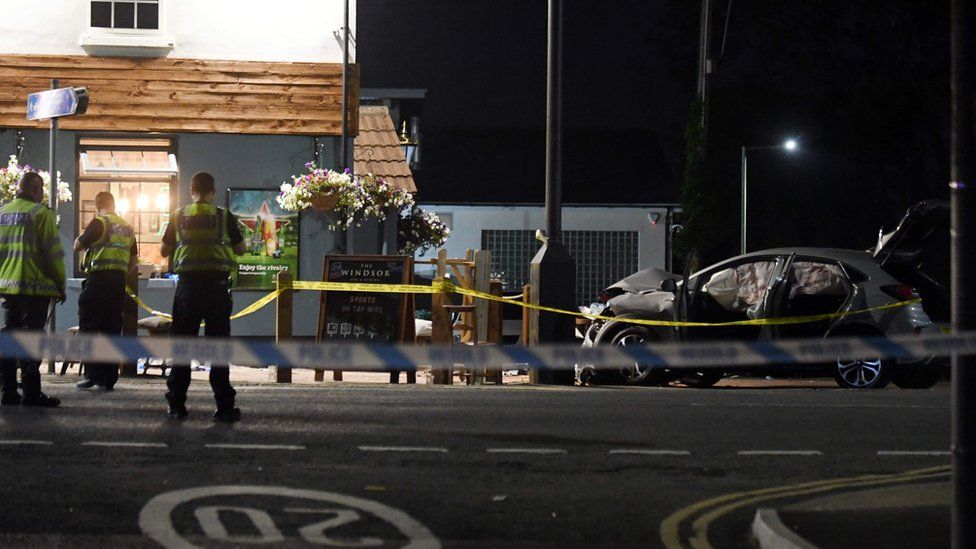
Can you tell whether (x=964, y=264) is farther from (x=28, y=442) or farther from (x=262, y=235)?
(x=262, y=235)

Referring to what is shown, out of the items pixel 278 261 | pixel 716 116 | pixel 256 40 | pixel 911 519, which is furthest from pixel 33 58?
pixel 716 116

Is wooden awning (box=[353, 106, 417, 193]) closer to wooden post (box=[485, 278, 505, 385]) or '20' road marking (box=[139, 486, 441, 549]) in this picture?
wooden post (box=[485, 278, 505, 385])

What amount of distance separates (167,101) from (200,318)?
1103 cm

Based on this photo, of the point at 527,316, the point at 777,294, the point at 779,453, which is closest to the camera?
the point at 779,453

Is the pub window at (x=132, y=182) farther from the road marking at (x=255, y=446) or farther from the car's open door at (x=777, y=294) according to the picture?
the road marking at (x=255, y=446)

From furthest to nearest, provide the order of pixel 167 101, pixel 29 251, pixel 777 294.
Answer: pixel 167 101
pixel 777 294
pixel 29 251

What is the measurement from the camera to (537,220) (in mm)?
39875

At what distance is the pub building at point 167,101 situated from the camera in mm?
21453

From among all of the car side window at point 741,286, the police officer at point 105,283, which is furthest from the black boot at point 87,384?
the car side window at point 741,286

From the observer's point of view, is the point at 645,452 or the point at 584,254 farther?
the point at 584,254

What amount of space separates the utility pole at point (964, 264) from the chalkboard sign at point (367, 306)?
1132 cm

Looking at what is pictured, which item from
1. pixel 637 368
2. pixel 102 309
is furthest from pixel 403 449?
pixel 637 368

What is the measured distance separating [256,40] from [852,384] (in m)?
10.6

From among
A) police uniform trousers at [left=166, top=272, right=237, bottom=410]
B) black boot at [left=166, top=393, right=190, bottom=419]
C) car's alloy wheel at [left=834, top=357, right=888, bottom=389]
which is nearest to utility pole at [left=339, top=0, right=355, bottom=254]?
car's alloy wheel at [left=834, top=357, right=888, bottom=389]
